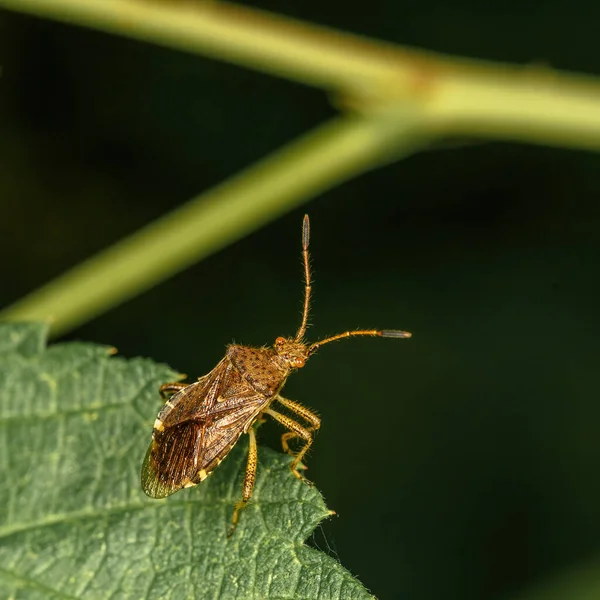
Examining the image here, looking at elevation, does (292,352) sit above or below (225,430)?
above

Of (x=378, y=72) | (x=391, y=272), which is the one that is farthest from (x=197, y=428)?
(x=391, y=272)

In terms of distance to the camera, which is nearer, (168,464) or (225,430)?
(168,464)

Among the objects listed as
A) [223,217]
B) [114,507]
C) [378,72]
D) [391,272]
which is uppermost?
[391,272]

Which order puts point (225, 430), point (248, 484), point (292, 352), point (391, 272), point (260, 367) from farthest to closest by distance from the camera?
point (391, 272), point (292, 352), point (260, 367), point (225, 430), point (248, 484)

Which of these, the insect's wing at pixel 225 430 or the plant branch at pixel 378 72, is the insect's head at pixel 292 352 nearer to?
the insect's wing at pixel 225 430

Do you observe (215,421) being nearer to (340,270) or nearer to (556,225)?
(340,270)

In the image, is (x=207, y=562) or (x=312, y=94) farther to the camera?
(x=312, y=94)

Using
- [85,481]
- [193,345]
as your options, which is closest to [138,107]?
[193,345]

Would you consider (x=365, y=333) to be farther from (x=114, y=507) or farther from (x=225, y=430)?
(x=114, y=507)
